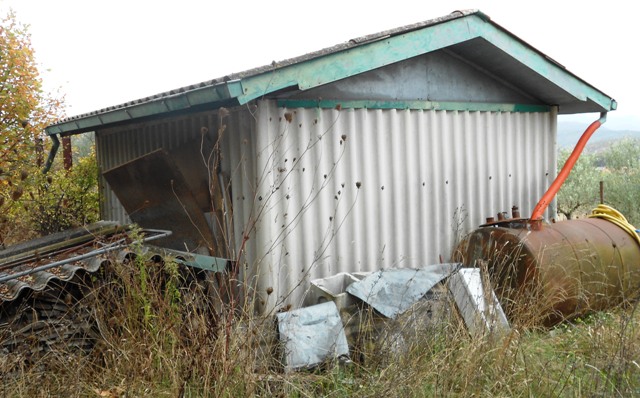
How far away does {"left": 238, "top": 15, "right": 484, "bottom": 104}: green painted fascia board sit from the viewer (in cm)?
499

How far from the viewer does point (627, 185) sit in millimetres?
15727

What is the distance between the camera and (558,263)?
19.6 feet

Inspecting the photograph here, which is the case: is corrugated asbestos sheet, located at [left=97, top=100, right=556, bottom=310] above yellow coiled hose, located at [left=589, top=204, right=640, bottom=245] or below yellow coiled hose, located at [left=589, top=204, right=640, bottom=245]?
above

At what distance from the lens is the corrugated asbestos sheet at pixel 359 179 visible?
17.9 ft

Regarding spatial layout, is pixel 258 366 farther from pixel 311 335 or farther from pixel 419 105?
pixel 419 105

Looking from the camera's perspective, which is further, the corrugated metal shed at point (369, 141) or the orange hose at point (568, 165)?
the orange hose at point (568, 165)

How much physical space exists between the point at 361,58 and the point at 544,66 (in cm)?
250

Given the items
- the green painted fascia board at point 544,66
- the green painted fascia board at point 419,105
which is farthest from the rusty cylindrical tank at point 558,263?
the green painted fascia board at point 544,66

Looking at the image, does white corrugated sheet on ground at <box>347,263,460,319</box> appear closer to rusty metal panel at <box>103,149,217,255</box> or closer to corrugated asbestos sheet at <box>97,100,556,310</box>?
corrugated asbestos sheet at <box>97,100,556,310</box>

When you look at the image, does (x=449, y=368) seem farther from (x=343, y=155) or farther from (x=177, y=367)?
(x=343, y=155)

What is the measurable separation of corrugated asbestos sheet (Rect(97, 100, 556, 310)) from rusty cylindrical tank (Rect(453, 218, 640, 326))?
0.46m

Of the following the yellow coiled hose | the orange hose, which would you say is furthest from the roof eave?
the yellow coiled hose

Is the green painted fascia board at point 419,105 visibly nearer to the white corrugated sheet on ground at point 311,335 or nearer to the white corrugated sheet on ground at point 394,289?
the white corrugated sheet on ground at point 394,289

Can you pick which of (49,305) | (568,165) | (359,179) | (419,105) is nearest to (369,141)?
(359,179)
